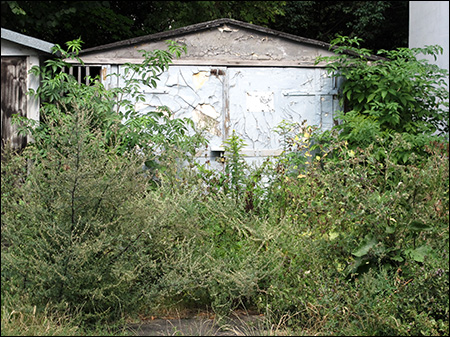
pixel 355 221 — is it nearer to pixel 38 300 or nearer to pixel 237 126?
pixel 38 300

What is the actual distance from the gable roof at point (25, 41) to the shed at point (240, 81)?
0.93 m

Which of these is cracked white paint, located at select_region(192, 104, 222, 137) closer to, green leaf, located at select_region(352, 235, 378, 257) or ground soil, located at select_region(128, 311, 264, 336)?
ground soil, located at select_region(128, 311, 264, 336)

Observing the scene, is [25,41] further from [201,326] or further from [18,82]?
[201,326]

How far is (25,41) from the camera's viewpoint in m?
7.46

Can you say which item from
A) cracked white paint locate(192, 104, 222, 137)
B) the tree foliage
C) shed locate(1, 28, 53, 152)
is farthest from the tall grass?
the tree foliage

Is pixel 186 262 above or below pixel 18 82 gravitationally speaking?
below

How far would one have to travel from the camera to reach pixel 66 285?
13.4ft

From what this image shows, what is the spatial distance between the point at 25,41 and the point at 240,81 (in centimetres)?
329

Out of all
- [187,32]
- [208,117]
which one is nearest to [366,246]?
[208,117]

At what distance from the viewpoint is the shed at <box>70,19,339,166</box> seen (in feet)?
28.0

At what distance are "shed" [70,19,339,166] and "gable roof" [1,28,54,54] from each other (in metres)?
0.93

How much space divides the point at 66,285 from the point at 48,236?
0.43m

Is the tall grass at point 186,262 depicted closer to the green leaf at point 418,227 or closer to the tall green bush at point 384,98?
the green leaf at point 418,227

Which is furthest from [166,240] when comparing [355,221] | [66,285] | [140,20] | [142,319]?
[140,20]
